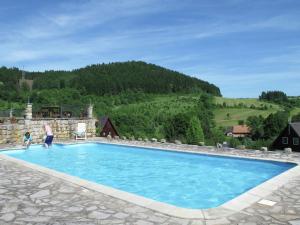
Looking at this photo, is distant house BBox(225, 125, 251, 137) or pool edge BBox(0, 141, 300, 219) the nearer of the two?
pool edge BBox(0, 141, 300, 219)

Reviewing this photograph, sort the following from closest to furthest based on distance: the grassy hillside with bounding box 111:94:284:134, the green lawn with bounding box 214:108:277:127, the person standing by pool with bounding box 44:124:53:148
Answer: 1. the person standing by pool with bounding box 44:124:53:148
2. the grassy hillside with bounding box 111:94:284:134
3. the green lawn with bounding box 214:108:277:127

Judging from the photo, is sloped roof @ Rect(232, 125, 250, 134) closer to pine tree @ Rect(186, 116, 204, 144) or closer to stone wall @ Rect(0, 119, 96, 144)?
pine tree @ Rect(186, 116, 204, 144)

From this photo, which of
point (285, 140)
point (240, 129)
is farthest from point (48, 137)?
point (240, 129)

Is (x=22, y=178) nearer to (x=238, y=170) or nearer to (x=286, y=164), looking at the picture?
(x=238, y=170)

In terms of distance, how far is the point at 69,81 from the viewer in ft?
185

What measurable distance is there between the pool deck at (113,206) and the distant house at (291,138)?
31.6 m

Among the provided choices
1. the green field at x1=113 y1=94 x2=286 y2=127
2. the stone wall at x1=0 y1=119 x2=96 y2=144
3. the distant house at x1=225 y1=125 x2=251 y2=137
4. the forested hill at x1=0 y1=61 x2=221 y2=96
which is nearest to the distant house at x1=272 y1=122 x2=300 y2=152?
the stone wall at x1=0 y1=119 x2=96 y2=144

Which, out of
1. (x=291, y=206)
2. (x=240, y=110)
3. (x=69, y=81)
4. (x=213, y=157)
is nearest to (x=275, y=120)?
(x=240, y=110)

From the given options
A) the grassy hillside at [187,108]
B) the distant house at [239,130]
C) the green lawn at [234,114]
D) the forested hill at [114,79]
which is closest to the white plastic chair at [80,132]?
the forested hill at [114,79]

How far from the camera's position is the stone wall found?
53.6 ft

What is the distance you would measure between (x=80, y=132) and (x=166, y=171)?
8.85 m

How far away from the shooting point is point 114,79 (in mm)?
67125

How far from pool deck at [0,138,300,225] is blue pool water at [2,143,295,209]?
1.54 metres

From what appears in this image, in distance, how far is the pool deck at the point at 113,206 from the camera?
15.6 feet
